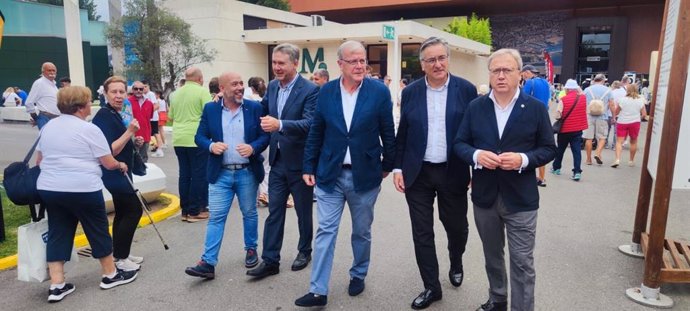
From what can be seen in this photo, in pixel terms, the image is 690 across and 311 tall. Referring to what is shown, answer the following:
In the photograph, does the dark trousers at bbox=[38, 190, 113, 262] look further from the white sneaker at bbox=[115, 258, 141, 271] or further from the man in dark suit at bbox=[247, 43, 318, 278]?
the man in dark suit at bbox=[247, 43, 318, 278]

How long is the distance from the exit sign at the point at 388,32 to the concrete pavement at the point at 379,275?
61.1ft

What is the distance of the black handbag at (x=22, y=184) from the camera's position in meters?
3.90

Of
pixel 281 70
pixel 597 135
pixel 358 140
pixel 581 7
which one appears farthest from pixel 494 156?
pixel 581 7

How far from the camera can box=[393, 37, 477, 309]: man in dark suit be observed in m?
3.65

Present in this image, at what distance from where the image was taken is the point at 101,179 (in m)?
4.10

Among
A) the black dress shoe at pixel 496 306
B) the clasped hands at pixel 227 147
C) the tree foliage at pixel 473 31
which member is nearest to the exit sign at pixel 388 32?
the tree foliage at pixel 473 31

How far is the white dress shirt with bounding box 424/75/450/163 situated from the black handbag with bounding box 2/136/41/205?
306 cm

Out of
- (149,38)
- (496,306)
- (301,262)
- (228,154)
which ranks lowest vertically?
(301,262)

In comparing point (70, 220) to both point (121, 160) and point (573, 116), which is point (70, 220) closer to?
point (121, 160)

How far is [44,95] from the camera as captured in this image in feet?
28.3

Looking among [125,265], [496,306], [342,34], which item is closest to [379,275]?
[496,306]

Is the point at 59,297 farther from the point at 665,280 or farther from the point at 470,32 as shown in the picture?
the point at 470,32

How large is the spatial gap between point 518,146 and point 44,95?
844 cm

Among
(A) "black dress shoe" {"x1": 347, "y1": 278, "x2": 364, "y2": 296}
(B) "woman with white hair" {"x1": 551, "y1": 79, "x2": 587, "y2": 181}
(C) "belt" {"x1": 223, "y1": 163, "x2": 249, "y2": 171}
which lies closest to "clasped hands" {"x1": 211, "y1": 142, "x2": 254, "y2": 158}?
(C) "belt" {"x1": 223, "y1": 163, "x2": 249, "y2": 171}
